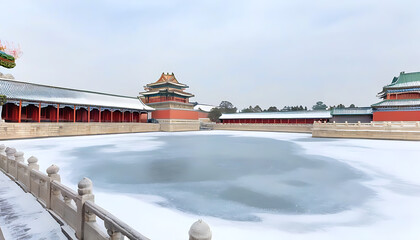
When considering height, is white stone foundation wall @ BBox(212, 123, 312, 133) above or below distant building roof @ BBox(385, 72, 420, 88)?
below

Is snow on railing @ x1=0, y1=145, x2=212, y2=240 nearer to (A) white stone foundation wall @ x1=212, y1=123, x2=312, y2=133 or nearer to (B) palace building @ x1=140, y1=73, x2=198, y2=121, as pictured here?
(B) palace building @ x1=140, y1=73, x2=198, y2=121

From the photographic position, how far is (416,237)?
150 inches

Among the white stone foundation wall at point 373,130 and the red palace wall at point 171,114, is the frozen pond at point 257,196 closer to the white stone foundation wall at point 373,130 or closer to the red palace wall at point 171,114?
the white stone foundation wall at point 373,130

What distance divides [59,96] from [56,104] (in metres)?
1.42

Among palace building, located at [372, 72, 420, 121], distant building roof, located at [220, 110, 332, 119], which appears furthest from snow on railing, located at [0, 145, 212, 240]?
distant building roof, located at [220, 110, 332, 119]

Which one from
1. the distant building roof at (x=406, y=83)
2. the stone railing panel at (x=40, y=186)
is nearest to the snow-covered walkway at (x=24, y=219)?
the stone railing panel at (x=40, y=186)

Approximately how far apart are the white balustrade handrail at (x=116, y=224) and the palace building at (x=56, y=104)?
25.6m

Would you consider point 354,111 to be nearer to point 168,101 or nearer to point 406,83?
point 406,83

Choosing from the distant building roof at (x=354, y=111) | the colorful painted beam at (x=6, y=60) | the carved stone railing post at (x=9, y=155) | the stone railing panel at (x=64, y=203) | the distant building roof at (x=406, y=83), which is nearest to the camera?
the stone railing panel at (x=64, y=203)

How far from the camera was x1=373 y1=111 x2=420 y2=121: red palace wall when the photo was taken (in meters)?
28.2

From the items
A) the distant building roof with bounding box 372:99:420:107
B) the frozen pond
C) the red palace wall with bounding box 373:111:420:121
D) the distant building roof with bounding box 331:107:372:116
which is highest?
the distant building roof with bounding box 372:99:420:107

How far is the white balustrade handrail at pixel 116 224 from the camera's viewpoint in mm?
2482

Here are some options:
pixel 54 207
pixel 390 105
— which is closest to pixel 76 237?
pixel 54 207

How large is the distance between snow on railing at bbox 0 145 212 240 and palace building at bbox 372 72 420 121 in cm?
3771
